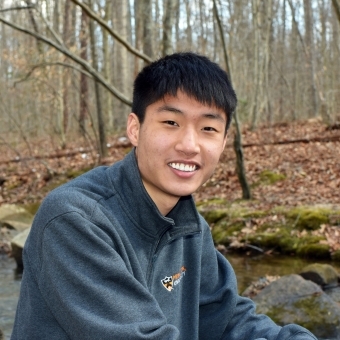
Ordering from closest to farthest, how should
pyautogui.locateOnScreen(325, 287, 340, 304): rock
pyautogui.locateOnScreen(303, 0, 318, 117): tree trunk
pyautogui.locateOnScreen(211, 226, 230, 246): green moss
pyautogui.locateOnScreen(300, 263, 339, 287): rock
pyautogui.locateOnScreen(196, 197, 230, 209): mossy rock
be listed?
pyautogui.locateOnScreen(325, 287, 340, 304): rock, pyautogui.locateOnScreen(300, 263, 339, 287): rock, pyautogui.locateOnScreen(211, 226, 230, 246): green moss, pyautogui.locateOnScreen(196, 197, 230, 209): mossy rock, pyautogui.locateOnScreen(303, 0, 318, 117): tree trunk

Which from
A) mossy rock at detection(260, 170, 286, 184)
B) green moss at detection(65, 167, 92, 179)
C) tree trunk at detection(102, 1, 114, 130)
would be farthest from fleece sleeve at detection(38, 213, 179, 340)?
tree trunk at detection(102, 1, 114, 130)

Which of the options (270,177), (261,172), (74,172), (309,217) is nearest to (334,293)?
(309,217)

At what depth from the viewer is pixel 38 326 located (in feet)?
6.07

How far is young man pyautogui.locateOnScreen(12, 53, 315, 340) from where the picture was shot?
5.73 feet

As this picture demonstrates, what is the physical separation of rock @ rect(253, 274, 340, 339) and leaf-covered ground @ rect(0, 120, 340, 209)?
3890 mm

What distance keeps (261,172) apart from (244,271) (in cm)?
476

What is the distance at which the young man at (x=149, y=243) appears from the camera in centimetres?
175

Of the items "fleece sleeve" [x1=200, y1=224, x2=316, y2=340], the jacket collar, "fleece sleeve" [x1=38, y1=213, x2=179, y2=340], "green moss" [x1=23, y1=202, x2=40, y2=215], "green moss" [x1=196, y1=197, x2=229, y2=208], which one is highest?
the jacket collar

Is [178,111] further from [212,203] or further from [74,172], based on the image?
[74,172]

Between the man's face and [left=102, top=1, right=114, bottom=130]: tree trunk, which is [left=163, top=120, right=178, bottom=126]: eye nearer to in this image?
the man's face

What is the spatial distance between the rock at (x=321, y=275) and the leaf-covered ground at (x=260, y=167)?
108 inches

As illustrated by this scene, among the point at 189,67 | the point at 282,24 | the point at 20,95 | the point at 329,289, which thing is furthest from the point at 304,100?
the point at 189,67

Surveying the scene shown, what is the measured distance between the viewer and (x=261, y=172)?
464 inches

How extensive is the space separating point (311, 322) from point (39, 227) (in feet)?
12.7
